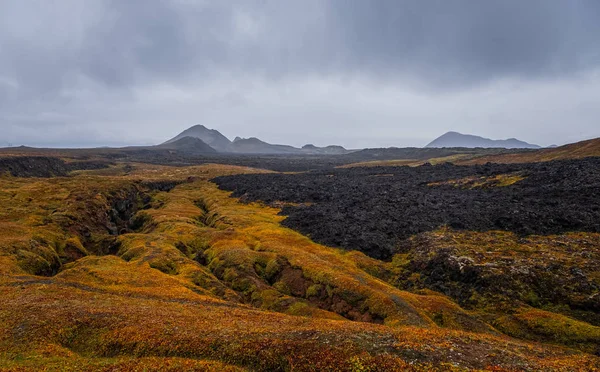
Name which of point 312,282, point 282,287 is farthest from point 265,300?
point 312,282

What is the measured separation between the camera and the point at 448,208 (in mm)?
67875

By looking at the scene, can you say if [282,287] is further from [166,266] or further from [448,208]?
[448,208]

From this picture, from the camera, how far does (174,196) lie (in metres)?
99.6

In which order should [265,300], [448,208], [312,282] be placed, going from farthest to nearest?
[448,208], [312,282], [265,300]

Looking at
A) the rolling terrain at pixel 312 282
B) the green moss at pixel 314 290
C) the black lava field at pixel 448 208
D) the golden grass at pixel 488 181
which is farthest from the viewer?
the golden grass at pixel 488 181

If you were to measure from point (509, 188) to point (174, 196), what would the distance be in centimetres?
9339

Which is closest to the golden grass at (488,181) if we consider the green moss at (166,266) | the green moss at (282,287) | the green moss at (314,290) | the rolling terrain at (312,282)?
the rolling terrain at (312,282)

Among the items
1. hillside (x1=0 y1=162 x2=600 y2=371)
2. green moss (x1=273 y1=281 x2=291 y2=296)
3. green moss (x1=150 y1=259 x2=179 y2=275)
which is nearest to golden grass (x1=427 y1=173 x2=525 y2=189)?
hillside (x1=0 y1=162 x2=600 y2=371)

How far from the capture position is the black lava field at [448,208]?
51750mm

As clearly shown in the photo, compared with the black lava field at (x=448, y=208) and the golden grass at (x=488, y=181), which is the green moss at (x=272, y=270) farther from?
the golden grass at (x=488, y=181)

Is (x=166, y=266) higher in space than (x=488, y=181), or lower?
lower

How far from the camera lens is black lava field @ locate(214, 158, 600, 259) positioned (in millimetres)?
51750

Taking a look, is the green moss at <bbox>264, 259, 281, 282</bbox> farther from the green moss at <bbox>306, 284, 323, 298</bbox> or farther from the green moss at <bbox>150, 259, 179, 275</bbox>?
the green moss at <bbox>150, 259, 179, 275</bbox>

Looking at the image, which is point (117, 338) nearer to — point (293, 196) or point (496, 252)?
point (496, 252)
